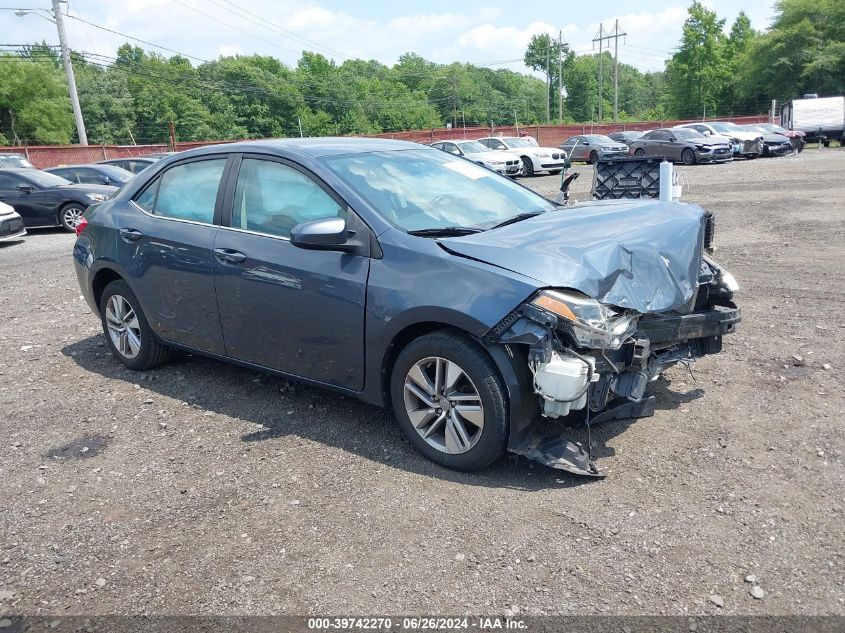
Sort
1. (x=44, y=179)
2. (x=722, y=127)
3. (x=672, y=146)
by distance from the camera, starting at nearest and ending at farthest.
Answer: (x=44, y=179) → (x=672, y=146) → (x=722, y=127)

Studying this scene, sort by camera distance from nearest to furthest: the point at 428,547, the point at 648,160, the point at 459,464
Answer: the point at 428,547, the point at 459,464, the point at 648,160

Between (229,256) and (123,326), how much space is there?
1.66m

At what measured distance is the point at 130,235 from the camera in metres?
5.17


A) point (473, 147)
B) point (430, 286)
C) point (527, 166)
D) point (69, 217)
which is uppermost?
point (473, 147)

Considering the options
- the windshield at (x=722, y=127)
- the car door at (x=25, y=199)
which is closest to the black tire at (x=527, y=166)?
the windshield at (x=722, y=127)

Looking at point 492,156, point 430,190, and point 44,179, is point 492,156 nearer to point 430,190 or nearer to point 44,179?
point 44,179

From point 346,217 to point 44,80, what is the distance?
66.4 meters

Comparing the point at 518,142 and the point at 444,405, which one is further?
the point at 518,142

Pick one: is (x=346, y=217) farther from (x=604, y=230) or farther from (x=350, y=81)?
(x=350, y=81)

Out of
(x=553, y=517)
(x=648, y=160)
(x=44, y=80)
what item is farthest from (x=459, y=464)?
(x=44, y=80)

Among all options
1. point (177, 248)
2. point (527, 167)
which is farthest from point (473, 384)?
point (527, 167)

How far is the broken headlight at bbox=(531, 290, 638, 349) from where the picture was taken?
10.9 ft

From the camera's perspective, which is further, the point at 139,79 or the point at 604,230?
the point at 139,79

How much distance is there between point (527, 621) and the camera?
261 centimetres
